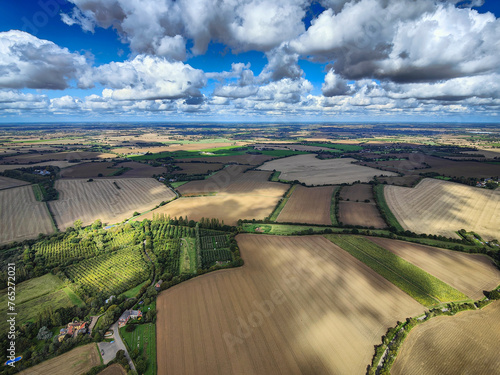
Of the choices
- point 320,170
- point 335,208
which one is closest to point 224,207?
point 335,208

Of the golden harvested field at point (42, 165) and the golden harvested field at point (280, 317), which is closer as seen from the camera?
the golden harvested field at point (280, 317)

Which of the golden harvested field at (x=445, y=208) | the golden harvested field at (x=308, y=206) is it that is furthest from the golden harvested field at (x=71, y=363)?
the golden harvested field at (x=445, y=208)

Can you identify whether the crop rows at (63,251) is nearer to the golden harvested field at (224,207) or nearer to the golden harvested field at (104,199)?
the golden harvested field at (104,199)

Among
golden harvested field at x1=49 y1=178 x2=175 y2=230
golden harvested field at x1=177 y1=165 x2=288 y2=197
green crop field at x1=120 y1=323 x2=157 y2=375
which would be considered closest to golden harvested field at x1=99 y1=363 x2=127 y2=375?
green crop field at x1=120 y1=323 x2=157 y2=375

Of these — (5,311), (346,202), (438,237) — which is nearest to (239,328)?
(5,311)

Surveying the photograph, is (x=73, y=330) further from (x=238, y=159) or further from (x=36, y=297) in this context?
(x=238, y=159)
